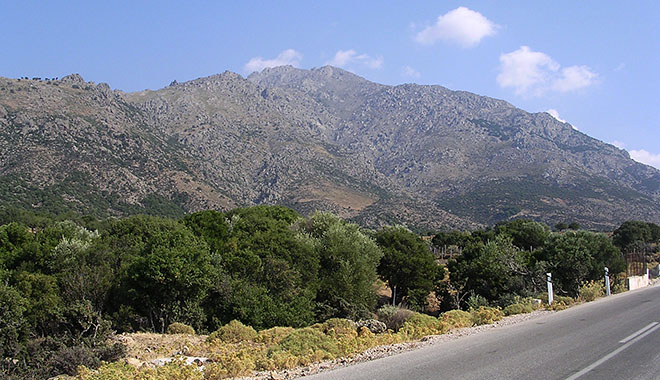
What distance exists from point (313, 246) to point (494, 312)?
18.6 m

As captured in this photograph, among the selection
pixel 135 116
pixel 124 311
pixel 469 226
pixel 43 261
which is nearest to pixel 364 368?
pixel 124 311

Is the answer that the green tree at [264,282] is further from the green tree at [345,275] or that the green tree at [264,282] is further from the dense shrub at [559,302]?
the dense shrub at [559,302]

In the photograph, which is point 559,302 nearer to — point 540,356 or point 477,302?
point 540,356

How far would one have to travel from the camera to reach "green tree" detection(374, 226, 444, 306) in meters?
40.3

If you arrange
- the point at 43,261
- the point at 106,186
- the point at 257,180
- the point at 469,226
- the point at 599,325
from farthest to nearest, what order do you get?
1. the point at 257,180
2. the point at 469,226
3. the point at 106,186
4. the point at 43,261
5. the point at 599,325

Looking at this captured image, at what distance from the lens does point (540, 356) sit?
365 inches

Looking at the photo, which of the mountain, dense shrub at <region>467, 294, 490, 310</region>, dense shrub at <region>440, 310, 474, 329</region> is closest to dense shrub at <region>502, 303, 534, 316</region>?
dense shrub at <region>440, 310, 474, 329</region>

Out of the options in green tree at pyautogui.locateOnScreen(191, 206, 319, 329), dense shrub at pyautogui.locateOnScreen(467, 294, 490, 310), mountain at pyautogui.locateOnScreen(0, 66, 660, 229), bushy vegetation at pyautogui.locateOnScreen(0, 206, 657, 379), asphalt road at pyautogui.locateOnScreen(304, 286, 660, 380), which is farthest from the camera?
mountain at pyautogui.locateOnScreen(0, 66, 660, 229)

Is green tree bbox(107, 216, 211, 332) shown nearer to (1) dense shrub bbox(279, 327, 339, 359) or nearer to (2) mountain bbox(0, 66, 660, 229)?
(1) dense shrub bbox(279, 327, 339, 359)

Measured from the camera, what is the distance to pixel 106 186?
9944 centimetres

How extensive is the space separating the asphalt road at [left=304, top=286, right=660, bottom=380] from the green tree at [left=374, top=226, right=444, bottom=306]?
26780 millimetres

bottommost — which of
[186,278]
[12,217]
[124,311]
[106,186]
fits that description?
[124,311]

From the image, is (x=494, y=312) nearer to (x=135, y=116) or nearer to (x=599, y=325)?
(x=599, y=325)

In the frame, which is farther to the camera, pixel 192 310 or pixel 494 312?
pixel 192 310
